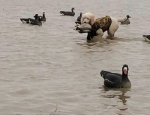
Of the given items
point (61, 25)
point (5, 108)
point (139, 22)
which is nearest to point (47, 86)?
point (5, 108)

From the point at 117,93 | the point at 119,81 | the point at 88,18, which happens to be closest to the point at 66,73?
the point at 119,81

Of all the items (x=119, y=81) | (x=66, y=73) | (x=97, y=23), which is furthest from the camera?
(x=97, y=23)

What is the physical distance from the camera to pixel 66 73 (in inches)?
562

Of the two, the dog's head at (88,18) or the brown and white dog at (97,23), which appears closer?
the dog's head at (88,18)

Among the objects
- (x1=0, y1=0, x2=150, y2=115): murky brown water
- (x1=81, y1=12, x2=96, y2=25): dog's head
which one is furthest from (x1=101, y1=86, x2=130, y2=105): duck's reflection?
(x1=81, y1=12, x2=96, y2=25): dog's head

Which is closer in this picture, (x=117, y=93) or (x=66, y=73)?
(x=117, y=93)

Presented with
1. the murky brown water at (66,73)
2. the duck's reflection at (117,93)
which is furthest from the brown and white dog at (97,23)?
the duck's reflection at (117,93)

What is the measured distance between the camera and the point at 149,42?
21688 millimetres

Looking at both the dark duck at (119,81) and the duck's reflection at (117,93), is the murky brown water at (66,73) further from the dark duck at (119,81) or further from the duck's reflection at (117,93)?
the dark duck at (119,81)

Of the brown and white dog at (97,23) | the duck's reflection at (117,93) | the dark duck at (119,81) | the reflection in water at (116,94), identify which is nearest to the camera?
the reflection in water at (116,94)

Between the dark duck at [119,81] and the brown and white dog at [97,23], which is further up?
the brown and white dog at [97,23]

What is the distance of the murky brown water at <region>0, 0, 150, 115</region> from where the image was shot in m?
10.9

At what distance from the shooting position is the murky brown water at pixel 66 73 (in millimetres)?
10875

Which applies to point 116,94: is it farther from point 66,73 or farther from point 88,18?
point 88,18
